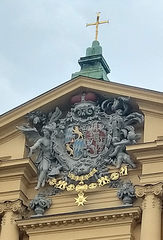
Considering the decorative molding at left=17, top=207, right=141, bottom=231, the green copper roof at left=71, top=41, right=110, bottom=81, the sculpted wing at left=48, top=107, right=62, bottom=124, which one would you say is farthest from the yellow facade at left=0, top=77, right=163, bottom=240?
the green copper roof at left=71, top=41, right=110, bottom=81

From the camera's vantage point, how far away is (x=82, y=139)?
53.8 feet

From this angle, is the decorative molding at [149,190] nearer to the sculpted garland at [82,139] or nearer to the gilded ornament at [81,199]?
the sculpted garland at [82,139]

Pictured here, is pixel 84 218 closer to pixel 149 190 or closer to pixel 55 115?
pixel 149 190

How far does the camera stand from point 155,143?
15430mm

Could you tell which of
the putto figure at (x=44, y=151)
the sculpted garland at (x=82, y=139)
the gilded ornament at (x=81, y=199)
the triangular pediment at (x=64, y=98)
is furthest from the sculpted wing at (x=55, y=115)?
the gilded ornament at (x=81, y=199)

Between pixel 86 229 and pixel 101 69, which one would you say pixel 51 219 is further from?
pixel 101 69

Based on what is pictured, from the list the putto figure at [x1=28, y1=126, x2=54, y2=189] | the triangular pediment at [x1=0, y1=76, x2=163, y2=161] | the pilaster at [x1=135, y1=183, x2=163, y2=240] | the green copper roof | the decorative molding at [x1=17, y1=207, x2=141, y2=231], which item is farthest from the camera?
the green copper roof

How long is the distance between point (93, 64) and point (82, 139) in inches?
135

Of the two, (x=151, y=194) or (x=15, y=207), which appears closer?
(x=151, y=194)

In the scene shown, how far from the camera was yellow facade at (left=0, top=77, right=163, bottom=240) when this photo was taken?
1508cm

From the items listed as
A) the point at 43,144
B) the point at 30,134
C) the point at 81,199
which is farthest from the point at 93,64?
the point at 81,199

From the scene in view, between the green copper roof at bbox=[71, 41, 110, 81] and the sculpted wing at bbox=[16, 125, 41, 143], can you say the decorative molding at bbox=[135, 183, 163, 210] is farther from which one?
the green copper roof at bbox=[71, 41, 110, 81]

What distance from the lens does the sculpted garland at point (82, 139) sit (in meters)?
16.0

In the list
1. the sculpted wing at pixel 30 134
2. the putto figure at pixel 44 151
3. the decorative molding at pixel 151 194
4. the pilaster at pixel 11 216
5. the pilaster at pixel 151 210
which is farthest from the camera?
the sculpted wing at pixel 30 134
